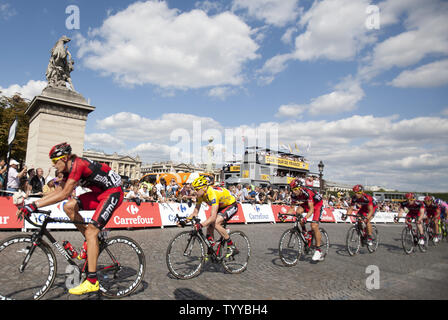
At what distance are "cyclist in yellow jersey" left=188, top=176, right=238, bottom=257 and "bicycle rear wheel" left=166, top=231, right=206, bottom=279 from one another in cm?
30

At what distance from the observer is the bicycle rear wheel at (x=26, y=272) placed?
3.91 metres

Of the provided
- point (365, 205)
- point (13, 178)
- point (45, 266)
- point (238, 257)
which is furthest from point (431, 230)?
point (13, 178)

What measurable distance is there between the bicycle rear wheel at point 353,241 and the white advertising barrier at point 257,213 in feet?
28.5

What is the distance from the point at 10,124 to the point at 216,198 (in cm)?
3181

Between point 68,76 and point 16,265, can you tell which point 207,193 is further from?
point 68,76

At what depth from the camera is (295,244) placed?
7484 mm

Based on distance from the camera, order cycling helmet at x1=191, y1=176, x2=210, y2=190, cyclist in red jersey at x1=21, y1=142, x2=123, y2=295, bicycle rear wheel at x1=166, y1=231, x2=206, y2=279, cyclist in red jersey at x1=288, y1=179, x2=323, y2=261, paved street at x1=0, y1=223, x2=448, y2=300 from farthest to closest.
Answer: cyclist in red jersey at x1=288, y1=179, x2=323, y2=261 < cycling helmet at x1=191, y1=176, x2=210, y2=190 < bicycle rear wheel at x1=166, y1=231, x2=206, y2=279 < paved street at x1=0, y1=223, x2=448, y2=300 < cyclist in red jersey at x1=21, y1=142, x2=123, y2=295

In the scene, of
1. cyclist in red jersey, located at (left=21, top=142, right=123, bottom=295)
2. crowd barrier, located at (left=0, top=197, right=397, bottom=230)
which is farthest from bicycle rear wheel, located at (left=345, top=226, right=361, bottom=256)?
cyclist in red jersey, located at (left=21, top=142, right=123, bottom=295)

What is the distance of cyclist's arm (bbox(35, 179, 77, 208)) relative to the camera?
385 cm

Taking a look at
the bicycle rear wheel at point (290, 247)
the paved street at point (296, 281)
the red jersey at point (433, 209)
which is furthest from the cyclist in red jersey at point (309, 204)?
the red jersey at point (433, 209)

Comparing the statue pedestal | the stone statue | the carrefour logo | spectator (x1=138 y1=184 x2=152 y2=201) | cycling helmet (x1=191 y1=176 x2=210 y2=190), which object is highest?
the stone statue

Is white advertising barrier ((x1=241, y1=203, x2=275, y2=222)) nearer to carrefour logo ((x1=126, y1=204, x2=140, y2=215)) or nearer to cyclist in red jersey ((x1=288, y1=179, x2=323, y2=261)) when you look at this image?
carrefour logo ((x1=126, y1=204, x2=140, y2=215))
